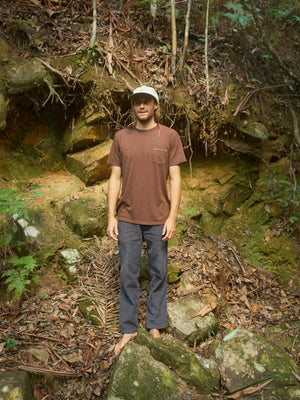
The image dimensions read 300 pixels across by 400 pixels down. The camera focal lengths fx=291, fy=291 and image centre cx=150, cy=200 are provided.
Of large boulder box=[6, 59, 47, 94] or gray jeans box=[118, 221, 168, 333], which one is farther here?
large boulder box=[6, 59, 47, 94]

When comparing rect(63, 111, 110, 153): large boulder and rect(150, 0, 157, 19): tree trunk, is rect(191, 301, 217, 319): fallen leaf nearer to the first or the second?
rect(63, 111, 110, 153): large boulder

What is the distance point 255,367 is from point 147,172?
2090 millimetres

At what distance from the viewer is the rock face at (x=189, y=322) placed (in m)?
3.28

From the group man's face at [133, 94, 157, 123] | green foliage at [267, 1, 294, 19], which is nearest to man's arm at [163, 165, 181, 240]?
man's face at [133, 94, 157, 123]

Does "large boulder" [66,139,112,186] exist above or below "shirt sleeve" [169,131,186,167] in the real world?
below

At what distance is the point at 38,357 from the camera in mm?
2824

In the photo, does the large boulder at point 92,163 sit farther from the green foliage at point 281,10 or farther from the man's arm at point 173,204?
the green foliage at point 281,10

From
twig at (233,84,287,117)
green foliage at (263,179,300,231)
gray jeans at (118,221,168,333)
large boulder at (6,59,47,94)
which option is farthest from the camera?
green foliage at (263,179,300,231)

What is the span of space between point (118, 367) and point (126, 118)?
3674 mm

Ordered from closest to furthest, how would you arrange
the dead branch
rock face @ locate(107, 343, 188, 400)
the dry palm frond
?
1. rock face @ locate(107, 343, 188, 400)
2. the dry palm frond
3. the dead branch

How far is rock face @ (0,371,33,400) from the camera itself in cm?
225

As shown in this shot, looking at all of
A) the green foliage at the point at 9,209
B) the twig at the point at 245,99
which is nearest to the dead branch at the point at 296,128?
the twig at the point at 245,99

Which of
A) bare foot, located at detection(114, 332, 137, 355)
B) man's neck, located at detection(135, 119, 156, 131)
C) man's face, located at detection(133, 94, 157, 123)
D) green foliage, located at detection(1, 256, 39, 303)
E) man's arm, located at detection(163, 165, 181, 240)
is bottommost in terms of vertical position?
bare foot, located at detection(114, 332, 137, 355)

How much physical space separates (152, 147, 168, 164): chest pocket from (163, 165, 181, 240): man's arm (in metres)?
0.14
